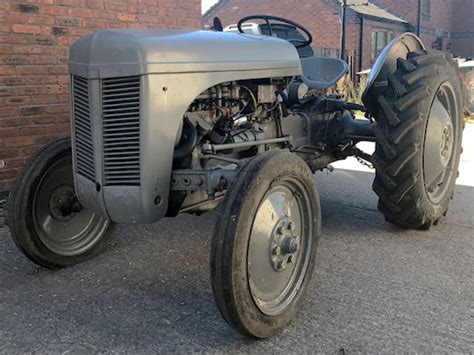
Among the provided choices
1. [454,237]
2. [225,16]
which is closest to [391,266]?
[454,237]

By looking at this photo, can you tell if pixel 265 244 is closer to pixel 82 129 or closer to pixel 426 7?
pixel 82 129

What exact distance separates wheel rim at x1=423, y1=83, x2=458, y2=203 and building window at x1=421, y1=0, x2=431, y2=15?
30027 millimetres

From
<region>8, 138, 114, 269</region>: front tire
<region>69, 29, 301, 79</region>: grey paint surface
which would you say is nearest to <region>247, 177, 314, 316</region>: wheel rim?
<region>69, 29, 301, 79</region>: grey paint surface

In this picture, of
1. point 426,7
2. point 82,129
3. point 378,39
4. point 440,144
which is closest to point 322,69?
point 440,144

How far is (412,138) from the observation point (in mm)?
4141

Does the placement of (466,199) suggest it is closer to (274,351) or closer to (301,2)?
(274,351)

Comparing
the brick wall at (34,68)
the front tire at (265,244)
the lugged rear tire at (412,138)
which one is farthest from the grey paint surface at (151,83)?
the brick wall at (34,68)

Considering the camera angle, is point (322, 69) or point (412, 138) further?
point (322, 69)

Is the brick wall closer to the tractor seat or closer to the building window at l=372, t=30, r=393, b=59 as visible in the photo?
the tractor seat

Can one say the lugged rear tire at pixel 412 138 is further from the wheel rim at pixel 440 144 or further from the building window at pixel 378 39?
the building window at pixel 378 39

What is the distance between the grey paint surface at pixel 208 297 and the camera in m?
2.91

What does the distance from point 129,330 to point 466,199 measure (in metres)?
4.35

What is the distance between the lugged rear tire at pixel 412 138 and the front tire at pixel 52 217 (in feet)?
7.07

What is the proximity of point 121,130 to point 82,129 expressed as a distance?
40 cm
